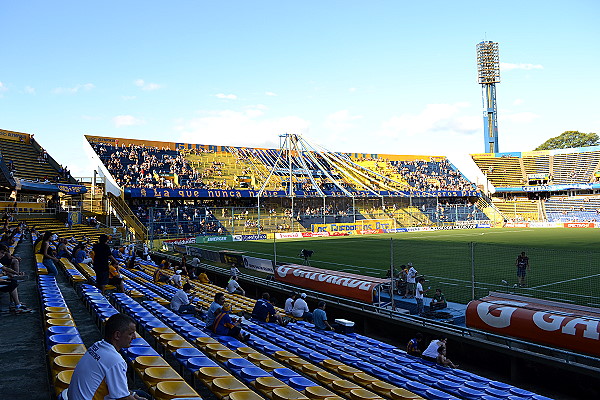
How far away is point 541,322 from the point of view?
1059cm

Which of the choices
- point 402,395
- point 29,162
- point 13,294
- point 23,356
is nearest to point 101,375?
point 402,395

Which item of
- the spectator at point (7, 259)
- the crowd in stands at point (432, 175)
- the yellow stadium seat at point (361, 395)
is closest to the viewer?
the yellow stadium seat at point (361, 395)

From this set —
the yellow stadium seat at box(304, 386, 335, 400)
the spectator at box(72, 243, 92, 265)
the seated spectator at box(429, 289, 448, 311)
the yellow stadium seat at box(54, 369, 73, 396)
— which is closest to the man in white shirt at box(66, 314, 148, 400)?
the yellow stadium seat at box(54, 369, 73, 396)

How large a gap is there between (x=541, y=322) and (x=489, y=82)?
293 ft

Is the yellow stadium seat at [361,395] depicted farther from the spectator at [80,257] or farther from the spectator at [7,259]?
the spectator at [80,257]

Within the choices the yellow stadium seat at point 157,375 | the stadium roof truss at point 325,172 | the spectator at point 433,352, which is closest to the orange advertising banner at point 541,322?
the spectator at point 433,352

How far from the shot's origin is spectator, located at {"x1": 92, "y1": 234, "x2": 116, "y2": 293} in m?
11.6

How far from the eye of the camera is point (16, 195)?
36844mm

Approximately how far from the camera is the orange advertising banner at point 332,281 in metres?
15.4

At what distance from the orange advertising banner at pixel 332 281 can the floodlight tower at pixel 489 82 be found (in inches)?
3147

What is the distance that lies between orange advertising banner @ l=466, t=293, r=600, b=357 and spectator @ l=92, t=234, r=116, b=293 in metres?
8.87

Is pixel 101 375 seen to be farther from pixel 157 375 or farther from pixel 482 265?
pixel 482 265

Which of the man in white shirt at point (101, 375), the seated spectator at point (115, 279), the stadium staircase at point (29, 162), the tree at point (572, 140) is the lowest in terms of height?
the seated spectator at point (115, 279)

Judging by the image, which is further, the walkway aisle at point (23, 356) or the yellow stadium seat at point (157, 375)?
the walkway aisle at point (23, 356)
